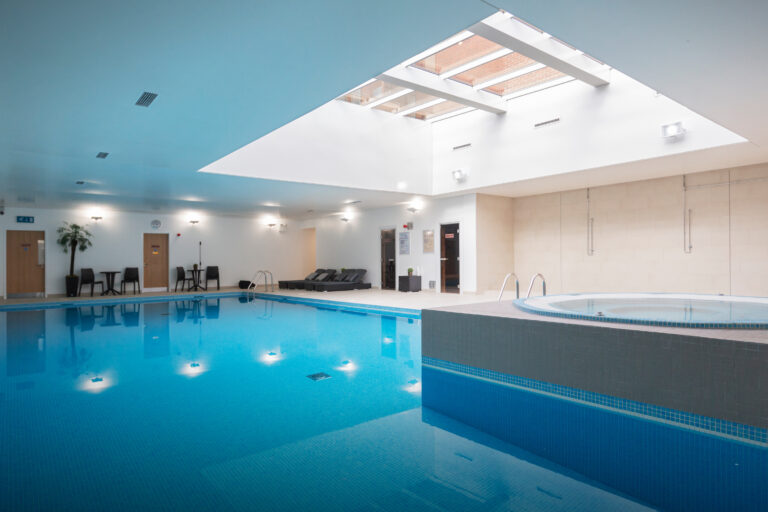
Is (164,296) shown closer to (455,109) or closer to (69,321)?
(69,321)

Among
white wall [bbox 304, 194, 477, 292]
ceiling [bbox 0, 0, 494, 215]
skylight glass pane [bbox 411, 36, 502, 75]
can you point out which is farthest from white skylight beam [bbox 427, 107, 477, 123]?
ceiling [bbox 0, 0, 494, 215]

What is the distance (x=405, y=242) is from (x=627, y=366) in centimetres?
1067

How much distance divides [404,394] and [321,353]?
1936mm

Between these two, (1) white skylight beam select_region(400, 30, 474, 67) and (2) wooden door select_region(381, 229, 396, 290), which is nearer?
(1) white skylight beam select_region(400, 30, 474, 67)

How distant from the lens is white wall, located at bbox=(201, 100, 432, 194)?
879 cm

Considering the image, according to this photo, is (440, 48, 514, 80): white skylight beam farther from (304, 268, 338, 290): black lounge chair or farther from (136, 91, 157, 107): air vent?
(304, 268, 338, 290): black lounge chair

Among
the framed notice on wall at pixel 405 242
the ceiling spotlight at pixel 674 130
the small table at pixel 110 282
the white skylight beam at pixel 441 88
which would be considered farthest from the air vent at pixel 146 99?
the small table at pixel 110 282

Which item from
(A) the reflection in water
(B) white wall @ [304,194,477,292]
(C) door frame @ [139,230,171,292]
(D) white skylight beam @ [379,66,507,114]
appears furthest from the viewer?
(C) door frame @ [139,230,171,292]

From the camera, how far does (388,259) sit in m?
13.9

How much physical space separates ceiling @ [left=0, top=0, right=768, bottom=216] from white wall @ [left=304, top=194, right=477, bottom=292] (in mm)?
6349

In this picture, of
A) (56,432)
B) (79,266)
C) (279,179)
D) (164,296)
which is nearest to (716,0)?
(56,432)

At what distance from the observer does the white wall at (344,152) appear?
28.8 feet

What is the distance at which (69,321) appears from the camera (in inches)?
348

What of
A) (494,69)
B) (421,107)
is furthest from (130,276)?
(494,69)
